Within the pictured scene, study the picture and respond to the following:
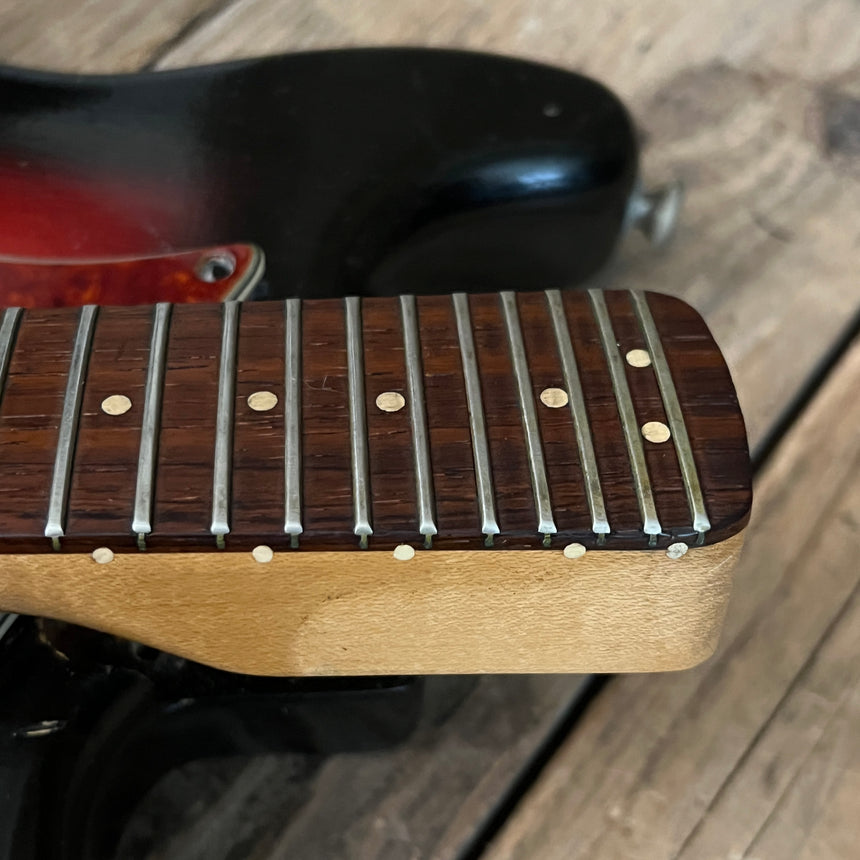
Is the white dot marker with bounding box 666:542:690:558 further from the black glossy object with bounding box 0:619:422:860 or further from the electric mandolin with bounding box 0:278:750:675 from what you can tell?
the black glossy object with bounding box 0:619:422:860

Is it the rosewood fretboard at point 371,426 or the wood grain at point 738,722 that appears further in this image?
the wood grain at point 738,722

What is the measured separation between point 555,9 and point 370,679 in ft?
1.92

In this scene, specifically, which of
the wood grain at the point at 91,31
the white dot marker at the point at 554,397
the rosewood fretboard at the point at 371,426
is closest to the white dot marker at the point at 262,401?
the rosewood fretboard at the point at 371,426

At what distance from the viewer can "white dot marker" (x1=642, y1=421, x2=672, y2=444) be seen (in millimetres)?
424

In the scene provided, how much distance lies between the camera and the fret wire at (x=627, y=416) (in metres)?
0.40

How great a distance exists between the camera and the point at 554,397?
1.43 feet

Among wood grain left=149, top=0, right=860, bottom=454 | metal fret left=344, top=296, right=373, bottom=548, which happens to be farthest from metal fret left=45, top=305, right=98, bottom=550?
wood grain left=149, top=0, right=860, bottom=454

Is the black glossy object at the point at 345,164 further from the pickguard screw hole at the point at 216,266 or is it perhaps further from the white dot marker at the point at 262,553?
the white dot marker at the point at 262,553

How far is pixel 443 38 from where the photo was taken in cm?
83

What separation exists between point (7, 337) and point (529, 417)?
0.22 metres

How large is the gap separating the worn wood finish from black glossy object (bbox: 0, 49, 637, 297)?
223 mm

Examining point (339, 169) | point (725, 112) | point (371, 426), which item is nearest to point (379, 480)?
point (371, 426)

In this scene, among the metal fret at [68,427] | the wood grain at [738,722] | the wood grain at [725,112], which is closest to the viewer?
the metal fret at [68,427]

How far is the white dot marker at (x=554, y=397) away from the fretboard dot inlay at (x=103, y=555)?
0.18 metres
